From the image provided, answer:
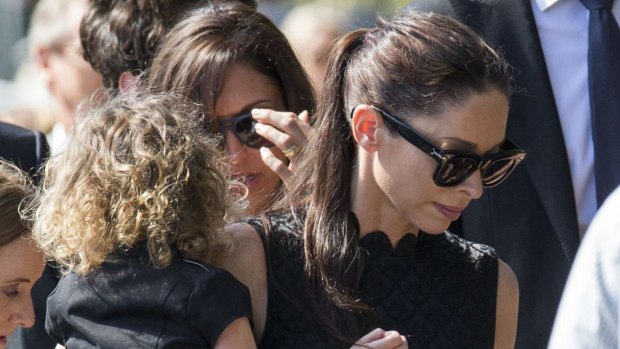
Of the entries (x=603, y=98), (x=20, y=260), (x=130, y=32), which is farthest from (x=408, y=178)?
(x=130, y=32)

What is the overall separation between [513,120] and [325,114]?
0.85 m

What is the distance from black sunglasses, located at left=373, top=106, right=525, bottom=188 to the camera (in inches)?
97.1

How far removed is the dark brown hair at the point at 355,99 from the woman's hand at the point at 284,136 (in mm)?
188

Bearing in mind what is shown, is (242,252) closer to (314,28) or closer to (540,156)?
(540,156)

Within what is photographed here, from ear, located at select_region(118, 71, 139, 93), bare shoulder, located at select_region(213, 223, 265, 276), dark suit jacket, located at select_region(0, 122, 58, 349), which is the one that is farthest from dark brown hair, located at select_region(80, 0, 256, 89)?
bare shoulder, located at select_region(213, 223, 265, 276)

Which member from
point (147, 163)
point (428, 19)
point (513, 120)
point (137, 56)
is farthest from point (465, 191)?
point (137, 56)

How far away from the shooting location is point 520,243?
3.29 metres

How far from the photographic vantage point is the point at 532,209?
330 centimetres

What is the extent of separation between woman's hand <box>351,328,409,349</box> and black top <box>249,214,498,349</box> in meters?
0.10

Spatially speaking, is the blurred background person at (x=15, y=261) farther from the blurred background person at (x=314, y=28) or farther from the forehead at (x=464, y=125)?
the blurred background person at (x=314, y=28)

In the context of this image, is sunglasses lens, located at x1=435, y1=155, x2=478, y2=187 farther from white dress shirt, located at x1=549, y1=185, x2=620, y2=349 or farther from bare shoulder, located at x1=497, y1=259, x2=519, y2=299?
white dress shirt, located at x1=549, y1=185, x2=620, y2=349

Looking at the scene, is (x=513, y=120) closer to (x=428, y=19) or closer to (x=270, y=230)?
(x=428, y=19)

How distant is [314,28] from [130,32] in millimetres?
1512

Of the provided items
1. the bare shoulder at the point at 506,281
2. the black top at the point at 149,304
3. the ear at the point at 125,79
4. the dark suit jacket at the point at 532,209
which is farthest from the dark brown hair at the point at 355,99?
the ear at the point at 125,79
